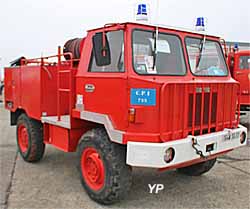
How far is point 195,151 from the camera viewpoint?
3.75 meters

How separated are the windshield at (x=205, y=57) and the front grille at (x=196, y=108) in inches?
15.4

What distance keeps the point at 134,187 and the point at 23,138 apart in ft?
8.54

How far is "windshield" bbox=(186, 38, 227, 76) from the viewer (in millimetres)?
4402

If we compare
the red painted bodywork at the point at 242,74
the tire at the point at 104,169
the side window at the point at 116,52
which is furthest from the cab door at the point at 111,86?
the red painted bodywork at the point at 242,74

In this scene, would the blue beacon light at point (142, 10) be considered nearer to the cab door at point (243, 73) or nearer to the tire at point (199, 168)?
the tire at point (199, 168)

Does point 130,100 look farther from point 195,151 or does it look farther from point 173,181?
point 173,181

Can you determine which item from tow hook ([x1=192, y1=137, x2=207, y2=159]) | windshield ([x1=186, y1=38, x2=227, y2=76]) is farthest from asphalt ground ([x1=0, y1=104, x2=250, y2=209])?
windshield ([x1=186, y1=38, x2=227, y2=76])

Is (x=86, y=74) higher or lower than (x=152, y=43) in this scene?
lower

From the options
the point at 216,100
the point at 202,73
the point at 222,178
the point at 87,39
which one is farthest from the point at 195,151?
the point at 87,39

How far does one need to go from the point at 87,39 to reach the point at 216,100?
76.0 inches

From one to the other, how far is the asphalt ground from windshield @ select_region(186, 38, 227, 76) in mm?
1682

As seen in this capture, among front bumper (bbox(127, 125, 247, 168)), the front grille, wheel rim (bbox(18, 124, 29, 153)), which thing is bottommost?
wheel rim (bbox(18, 124, 29, 153))

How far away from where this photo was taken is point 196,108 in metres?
3.90

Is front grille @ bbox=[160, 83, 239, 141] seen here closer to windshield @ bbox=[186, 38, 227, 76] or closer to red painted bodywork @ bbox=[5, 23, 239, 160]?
red painted bodywork @ bbox=[5, 23, 239, 160]
